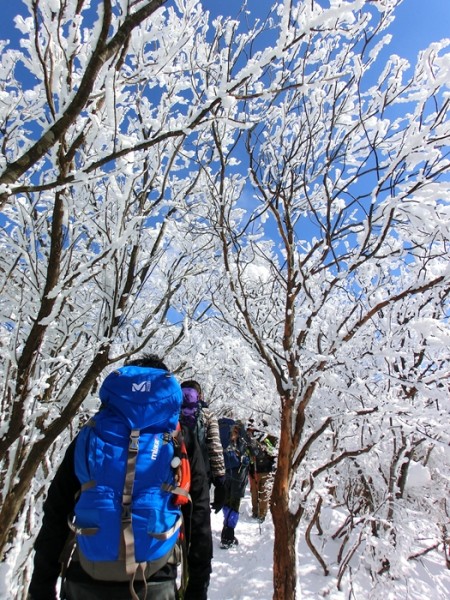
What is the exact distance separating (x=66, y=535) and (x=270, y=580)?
4.97 m

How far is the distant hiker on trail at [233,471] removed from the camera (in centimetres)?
605

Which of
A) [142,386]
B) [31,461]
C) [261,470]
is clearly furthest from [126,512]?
[261,470]

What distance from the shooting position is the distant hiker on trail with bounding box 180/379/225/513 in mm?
2010

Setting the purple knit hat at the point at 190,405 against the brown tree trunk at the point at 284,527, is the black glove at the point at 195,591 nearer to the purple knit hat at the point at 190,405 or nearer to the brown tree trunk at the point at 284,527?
the purple knit hat at the point at 190,405

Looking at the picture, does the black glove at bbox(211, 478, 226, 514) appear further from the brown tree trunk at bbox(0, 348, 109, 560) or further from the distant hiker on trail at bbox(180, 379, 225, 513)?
the brown tree trunk at bbox(0, 348, 109, 560)

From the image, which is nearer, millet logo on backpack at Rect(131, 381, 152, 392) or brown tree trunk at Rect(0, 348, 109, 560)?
millet logo on backpack at Rect(131, 381, 152, 392)

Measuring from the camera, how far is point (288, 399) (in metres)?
3.32

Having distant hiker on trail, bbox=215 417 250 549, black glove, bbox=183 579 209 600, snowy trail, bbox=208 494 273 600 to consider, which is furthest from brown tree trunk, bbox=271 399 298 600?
distant hiker on trail, bbox=215 417 250 549

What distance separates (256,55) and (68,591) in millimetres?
3416

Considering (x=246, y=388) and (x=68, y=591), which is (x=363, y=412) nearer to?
(x=68, y=591)

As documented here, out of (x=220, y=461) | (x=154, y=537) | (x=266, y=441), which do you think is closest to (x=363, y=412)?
(x=220, y=461)

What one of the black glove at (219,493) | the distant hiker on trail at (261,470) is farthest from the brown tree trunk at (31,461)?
the distant hiker on trail at (261,470)

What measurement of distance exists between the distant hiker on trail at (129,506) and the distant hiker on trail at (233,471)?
4609 millimetres

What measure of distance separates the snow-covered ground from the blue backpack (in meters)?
4.48
